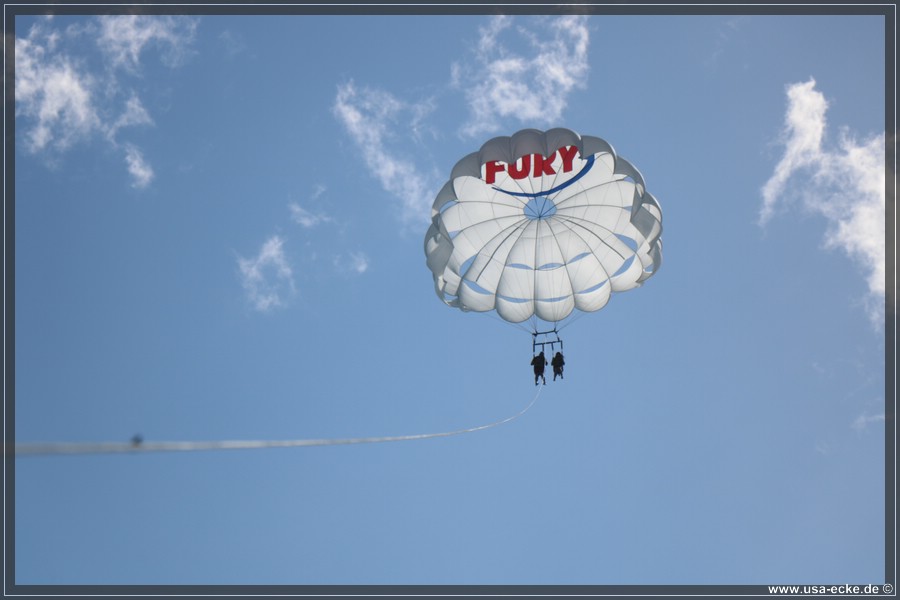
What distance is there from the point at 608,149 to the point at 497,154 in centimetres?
258

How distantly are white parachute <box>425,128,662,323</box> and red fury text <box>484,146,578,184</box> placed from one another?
0.08 feet

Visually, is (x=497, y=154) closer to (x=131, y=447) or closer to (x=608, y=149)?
(x=608, y=149)

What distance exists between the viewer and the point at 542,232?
732 inches

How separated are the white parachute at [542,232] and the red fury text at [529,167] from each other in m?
0.02

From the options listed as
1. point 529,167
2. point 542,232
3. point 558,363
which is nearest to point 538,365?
point 558,363

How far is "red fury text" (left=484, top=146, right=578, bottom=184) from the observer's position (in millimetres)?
16969

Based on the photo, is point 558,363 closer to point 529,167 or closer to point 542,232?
point 542,232

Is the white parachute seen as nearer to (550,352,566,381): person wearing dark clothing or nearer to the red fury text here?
the red fury text

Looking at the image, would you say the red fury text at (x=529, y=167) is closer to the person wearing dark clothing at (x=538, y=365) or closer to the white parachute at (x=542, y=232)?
the white parachute at (x=542, y=232)

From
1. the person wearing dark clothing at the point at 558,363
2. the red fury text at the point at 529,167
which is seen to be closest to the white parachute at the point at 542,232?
the red fury text at the point at 529,167

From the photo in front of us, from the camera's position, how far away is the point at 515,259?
18688 mm

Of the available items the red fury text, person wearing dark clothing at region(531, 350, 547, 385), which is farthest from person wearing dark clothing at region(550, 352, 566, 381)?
the red fury text

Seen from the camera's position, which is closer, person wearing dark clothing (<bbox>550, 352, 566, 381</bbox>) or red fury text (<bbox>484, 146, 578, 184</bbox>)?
red fury text (<bbox>484, 146, 578, 184</bbox>)
